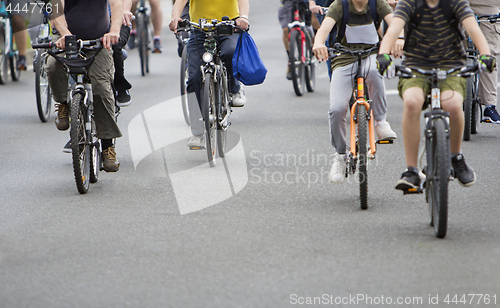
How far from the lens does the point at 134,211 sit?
5.73 metres

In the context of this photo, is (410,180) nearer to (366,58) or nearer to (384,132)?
(384,132)

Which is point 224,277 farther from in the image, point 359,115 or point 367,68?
point 367,68

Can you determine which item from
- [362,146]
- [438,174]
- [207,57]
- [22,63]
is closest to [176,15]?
[207,57]

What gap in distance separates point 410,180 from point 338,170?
939 mm

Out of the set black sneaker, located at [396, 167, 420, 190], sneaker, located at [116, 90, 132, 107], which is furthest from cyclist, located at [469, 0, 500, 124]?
sneaker, located at [116, 90, 132, 107]

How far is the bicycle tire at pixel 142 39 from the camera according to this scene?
45.4 feet

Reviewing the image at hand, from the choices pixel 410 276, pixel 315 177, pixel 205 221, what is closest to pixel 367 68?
pixel 315 177

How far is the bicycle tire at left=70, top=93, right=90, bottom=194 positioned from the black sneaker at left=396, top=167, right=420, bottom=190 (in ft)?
8.89

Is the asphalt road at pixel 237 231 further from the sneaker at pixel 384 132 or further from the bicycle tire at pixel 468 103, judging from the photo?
the sneaker at pixel 384 132

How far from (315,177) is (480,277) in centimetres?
283

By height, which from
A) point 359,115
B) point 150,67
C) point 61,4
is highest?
point 61,4

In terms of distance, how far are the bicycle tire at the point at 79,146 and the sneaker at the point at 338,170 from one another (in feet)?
Result: 6.98

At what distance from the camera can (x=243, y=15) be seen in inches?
297

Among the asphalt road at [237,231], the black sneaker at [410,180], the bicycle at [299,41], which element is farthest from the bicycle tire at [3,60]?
the black sneaker at [410,180]
